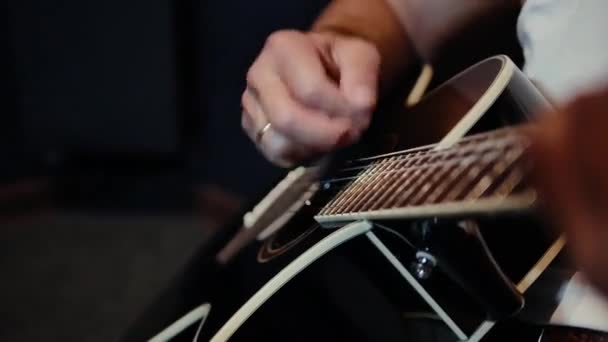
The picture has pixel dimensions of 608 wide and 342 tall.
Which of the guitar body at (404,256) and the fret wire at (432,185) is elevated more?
the fret wire at (432,185)

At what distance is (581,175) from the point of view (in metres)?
0.29

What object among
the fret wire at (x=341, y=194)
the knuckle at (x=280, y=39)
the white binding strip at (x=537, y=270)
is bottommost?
the white binding strip at (x=537, y=270)

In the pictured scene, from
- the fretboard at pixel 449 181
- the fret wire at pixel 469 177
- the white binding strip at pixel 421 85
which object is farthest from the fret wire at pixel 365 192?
the white binding strip at pixel 421 85

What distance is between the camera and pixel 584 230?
0.93ft

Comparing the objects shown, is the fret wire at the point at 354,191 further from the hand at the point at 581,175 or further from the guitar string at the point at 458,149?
the hand at the point at 581,175

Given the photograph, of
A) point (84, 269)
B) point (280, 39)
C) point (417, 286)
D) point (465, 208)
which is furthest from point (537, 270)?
point (84, 269)

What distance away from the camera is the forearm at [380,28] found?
735 mm

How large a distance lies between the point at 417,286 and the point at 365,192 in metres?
0.08

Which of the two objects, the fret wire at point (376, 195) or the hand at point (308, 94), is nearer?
the fret wire at point (376, 195)

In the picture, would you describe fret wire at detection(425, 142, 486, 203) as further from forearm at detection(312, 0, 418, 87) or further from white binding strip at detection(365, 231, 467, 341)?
forearm at detection(312, 0, 418, 87)

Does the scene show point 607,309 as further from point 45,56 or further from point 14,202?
point 14,202

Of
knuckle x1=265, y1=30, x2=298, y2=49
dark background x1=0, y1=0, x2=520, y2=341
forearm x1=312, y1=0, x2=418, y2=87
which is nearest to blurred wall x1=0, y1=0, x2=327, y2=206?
dark background x1=0, y1=0, x2=520, y2=341

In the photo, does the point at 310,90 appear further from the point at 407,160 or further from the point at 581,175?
the point at 581,175

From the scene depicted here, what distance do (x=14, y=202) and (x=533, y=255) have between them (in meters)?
1.30
